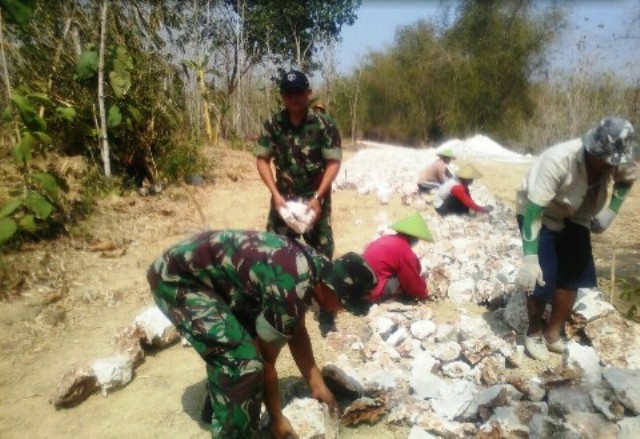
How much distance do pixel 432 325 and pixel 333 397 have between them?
0.94 m

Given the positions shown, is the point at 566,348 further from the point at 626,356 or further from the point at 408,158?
the point at 408,158

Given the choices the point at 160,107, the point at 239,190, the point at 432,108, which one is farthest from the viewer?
the point at 432,108

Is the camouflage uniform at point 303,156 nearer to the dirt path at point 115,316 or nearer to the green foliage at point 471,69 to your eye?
the dirt path at point 115,316

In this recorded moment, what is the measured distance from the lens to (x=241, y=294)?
1946 millimetres

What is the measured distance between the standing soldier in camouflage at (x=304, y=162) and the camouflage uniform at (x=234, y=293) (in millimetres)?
1244

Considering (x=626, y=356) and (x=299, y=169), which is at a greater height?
(x=299, y=169)

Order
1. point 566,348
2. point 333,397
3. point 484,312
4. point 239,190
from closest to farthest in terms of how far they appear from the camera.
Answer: point 333,397, point 566,348, point 484,312, point 239,190

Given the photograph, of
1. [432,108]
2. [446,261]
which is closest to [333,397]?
[446,261]

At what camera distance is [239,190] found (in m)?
6.91

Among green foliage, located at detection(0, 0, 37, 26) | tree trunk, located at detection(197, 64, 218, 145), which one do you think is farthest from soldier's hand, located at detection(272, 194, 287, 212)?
tree trunk, located at detection(197, 64, 218, 145)

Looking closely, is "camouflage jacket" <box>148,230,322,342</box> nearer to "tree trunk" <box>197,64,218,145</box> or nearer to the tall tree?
"tree trunk" <box>197,64,218,145</box>

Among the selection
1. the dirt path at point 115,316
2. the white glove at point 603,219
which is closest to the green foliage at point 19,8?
the dirt path at point 115,316

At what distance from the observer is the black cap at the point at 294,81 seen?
9.50ft

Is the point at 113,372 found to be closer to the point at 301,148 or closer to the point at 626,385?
the point at 301,148
